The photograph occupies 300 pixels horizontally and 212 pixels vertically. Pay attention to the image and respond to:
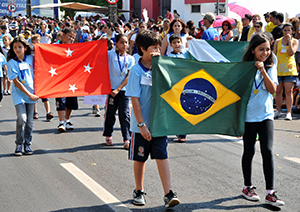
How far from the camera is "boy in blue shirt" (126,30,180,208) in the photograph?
4.29 metres

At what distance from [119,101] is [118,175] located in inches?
76.0

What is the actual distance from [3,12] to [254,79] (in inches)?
1973

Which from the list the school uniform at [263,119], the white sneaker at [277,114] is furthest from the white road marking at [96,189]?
the white sneaker at [277,114]

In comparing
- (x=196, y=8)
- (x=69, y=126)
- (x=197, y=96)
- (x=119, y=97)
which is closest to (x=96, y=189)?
(x=197, y=96)

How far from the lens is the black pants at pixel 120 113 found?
709 cm

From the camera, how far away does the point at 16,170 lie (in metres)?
5.82

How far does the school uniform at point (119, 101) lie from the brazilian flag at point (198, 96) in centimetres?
275

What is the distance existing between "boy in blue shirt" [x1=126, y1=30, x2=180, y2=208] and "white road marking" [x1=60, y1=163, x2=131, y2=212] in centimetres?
48

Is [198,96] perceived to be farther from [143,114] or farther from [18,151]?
[18,151]

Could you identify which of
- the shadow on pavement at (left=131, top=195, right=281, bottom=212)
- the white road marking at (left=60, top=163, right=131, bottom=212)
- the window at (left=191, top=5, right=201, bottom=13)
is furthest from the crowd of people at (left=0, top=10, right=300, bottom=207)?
the window at (left=191, top=5, right=201, bottom=13)

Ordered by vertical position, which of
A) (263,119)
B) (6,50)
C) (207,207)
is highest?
(6,50)

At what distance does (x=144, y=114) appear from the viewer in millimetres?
4414

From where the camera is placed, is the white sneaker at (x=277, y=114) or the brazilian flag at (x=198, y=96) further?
the white sneaker at (x=277, y=114)

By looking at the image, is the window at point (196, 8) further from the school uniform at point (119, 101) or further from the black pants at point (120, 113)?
the black pants at point (120, 113)
